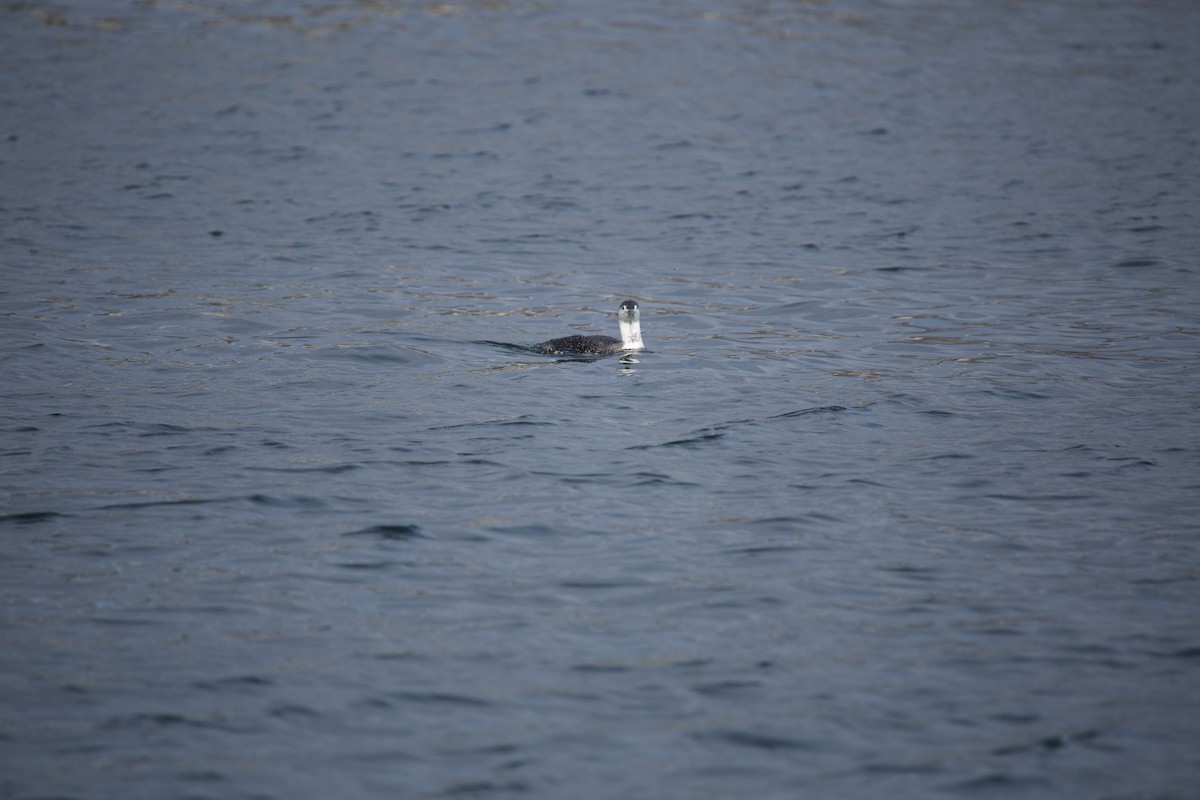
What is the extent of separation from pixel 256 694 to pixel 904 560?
15.1 feet

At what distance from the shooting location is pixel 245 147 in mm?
25766

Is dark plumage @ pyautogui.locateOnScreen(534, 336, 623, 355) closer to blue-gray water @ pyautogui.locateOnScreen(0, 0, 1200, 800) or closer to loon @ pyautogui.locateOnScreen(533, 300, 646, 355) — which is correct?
loon @ pyautogui.locateOnScreen(533, 300, 646, 355)

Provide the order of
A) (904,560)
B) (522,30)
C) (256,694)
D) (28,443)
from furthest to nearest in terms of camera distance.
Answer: (522,30) < (28,443) < (904,560) < (256,694)

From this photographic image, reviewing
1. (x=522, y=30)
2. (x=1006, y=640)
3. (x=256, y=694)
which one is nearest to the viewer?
(x=256, y=694)

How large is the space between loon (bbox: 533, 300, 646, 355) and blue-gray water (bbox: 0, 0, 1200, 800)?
0.19 m

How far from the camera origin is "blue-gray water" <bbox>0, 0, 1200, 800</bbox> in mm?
7199

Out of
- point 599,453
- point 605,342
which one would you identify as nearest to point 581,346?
point 605,342

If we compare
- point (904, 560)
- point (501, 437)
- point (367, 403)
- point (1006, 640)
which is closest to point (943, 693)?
point (1006, 640)

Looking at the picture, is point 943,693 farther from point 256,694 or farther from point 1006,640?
point 256,694

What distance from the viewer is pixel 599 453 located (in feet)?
38.5

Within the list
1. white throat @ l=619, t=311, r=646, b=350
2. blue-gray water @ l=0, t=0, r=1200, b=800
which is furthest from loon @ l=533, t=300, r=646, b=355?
blue-gray water @ l=0, t=0, r=1200, b=800

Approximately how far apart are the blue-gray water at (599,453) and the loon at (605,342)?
0.64ft

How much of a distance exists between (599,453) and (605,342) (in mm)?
3174

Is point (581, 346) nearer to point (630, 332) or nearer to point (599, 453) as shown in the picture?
point (630, 332)
